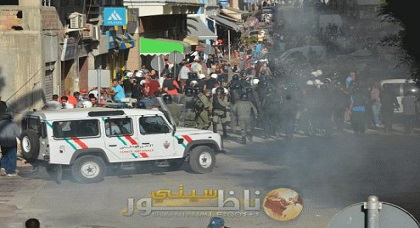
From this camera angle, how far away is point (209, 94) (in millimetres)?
28453

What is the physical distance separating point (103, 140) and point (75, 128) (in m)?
0.58

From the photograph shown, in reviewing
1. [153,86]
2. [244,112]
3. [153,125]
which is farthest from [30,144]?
[153,86]

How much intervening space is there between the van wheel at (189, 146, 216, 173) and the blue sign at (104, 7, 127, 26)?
49.4 ft

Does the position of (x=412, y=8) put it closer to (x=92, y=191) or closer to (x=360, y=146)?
(x=92, y=191)

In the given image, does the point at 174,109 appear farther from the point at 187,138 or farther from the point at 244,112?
the point at 187,138

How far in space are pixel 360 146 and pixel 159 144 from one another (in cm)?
728

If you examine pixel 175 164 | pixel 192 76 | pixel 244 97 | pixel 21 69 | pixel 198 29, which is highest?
pixel 198 29

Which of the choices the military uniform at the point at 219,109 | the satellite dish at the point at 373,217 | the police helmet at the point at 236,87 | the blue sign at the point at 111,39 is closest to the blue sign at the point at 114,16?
the blue sign at the point at 111,39

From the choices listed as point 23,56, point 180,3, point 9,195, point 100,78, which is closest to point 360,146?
point 100,78

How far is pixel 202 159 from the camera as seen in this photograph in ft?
73.3

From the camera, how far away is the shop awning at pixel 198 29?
200 feet

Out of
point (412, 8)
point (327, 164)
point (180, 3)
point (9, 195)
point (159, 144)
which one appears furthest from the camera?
point (180, 3)

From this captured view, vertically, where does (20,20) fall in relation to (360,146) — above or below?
above

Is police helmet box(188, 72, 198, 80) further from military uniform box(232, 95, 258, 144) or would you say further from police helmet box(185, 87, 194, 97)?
military uniform box(232, 95, 258, 144)
